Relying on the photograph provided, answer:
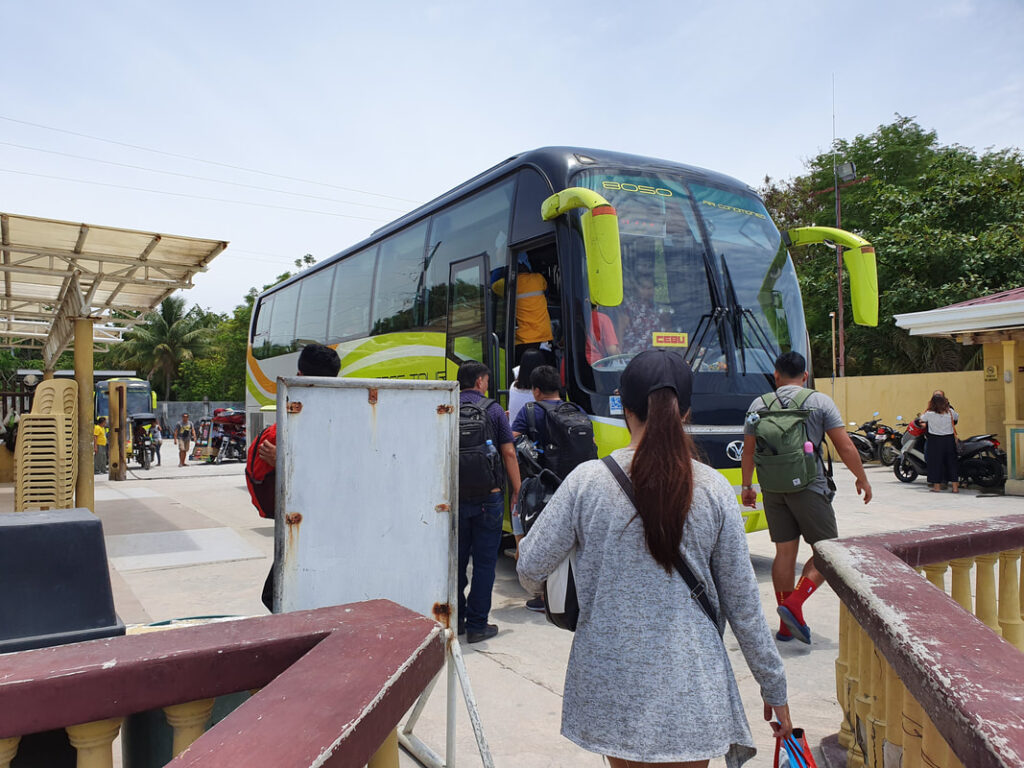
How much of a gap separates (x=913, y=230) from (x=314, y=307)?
18.5m

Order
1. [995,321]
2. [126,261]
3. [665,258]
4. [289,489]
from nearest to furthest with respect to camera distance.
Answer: [289,489], [665,258], [126,261], [995,321]

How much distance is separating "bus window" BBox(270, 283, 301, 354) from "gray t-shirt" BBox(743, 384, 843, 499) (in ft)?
31.7

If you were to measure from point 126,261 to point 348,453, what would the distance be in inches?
260

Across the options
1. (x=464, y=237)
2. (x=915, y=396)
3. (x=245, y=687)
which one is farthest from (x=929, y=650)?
(x=915, y=396)

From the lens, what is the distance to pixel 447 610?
137 inches

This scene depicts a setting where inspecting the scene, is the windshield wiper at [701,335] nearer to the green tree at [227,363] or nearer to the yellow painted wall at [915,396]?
the yellow painted wall at [915,396]

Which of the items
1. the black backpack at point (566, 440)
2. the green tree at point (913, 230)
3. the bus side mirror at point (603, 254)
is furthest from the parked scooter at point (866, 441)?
the bus side mirror at point (603, 254)

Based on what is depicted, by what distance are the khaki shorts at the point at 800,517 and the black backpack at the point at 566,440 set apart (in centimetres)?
122

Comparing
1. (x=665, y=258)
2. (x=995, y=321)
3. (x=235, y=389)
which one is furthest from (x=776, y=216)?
(x=235, y=389)

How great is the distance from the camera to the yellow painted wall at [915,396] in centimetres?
1758

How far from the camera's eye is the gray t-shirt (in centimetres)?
471

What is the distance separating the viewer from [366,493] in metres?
3.22

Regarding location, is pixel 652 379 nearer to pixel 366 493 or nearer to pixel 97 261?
pixel 366 493

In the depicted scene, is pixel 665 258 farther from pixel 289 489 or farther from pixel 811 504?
pixel 289 489
